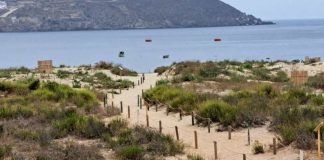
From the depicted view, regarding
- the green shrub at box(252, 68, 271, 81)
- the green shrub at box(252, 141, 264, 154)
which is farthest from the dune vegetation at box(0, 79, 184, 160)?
the green shrub at box(252, 68, 271, 81)

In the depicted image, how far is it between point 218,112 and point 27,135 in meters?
5.90

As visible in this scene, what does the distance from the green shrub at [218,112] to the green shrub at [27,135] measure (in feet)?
17.8

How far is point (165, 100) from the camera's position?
23266mm

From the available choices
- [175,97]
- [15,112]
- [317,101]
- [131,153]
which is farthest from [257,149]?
[175,97]

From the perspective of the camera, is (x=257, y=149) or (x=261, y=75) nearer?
(x=257, y=149)

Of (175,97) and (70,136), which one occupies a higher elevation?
(70,136)

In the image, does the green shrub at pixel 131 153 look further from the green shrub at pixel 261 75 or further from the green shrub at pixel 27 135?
the green shrub at pixel 261 75

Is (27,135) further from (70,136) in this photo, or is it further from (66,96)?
(66,96)

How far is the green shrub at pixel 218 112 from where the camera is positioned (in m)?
17.6

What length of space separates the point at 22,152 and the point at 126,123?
169 inches

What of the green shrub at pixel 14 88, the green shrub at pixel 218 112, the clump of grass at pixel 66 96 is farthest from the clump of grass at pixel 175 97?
the green shrub at pixel 14 88

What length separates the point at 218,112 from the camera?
18.3m

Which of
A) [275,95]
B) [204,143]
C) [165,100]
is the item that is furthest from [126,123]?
[275,95]

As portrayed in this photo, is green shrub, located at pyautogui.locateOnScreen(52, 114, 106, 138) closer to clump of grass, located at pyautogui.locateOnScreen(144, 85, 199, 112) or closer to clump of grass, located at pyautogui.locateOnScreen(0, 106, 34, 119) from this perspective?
clump of grass, located at pyautogui.locateOnScreen(0, 106, 34, 119)
